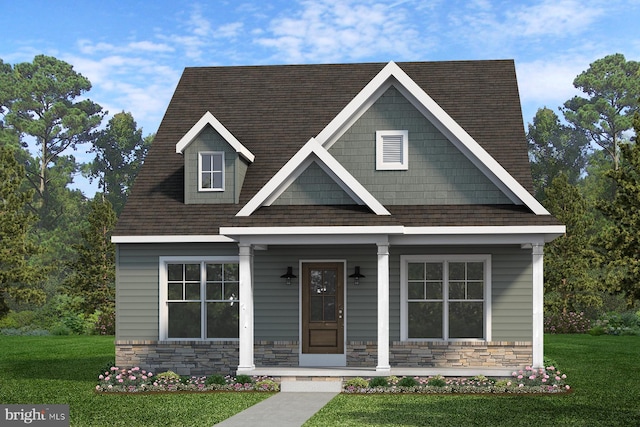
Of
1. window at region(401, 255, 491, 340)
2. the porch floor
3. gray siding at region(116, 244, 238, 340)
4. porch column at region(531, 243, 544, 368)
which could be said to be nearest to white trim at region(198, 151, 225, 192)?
gray siding at region(116, 244, 238, 340)

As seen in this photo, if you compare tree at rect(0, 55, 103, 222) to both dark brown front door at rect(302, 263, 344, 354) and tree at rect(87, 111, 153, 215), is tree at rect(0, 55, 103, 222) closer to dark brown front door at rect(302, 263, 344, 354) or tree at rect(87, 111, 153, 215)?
tree at rect(87, 111, 153, 215)

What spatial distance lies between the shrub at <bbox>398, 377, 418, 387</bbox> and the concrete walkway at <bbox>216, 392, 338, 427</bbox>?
4.65 ft

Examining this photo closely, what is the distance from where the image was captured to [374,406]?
15945mm

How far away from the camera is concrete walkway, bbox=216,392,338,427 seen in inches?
548

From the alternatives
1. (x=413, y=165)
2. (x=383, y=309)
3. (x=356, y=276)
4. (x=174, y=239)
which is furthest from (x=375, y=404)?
(x=174, y=239)

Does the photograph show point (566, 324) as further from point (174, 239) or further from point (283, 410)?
point (283, 410)

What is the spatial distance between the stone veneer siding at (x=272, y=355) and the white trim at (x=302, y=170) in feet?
11.5

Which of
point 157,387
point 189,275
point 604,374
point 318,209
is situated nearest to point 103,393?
point 157,387

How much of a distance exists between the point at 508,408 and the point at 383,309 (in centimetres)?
371

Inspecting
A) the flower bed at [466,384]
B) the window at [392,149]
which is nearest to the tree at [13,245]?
the window at [392,149]

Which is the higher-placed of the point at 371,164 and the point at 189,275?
the point at 371,164

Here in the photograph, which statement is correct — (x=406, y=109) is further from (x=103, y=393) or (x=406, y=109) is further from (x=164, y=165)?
(x=103, y=393)

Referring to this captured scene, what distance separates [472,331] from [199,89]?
10132 millimetres

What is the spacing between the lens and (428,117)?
20.2 meters
